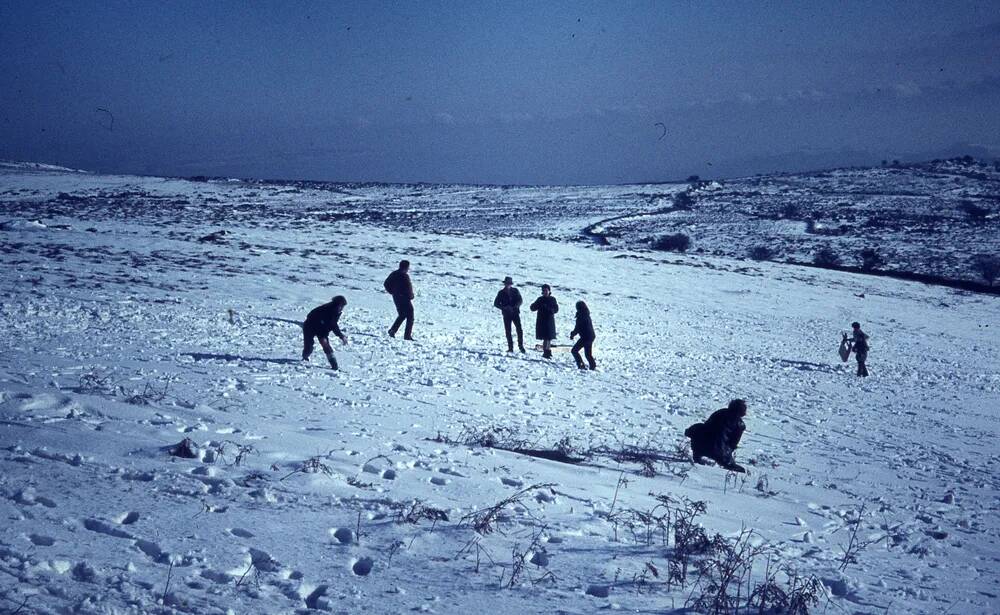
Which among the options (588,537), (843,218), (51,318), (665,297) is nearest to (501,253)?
(665,297)

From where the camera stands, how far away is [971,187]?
3834 inches

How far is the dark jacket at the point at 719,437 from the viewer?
806 cm

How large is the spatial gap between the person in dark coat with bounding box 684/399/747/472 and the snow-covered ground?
0.38m

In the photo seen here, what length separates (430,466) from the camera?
21.3ft

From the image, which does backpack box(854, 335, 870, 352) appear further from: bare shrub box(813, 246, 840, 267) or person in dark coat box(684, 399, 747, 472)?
bare shrub box(813, 246, 840, 267)

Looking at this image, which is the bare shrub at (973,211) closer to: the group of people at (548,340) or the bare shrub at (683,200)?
the bare shrub at (683,200)

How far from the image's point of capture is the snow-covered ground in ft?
13.9

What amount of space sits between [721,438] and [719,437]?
27 millimetres

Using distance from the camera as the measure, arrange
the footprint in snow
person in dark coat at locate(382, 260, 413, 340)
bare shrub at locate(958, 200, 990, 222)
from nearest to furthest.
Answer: the footprint in snow < person in dark coat at locate(382, 260, 413, 340) < bare shrub at locate(958, 200, 990, 222)

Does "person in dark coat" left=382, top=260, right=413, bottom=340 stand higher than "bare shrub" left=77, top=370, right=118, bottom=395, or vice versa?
"person in dark coat" left=382, top=260, right=413, bottom=340

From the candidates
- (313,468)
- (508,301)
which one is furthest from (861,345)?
(313,468)

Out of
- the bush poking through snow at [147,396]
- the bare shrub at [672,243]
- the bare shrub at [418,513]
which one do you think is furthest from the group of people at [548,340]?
the bare shrub at [672,243]

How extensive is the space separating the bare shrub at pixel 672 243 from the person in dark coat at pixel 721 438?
4597cm

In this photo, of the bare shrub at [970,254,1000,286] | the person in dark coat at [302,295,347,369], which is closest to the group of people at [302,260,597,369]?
the person in dark coat at [302,295,347,369]
